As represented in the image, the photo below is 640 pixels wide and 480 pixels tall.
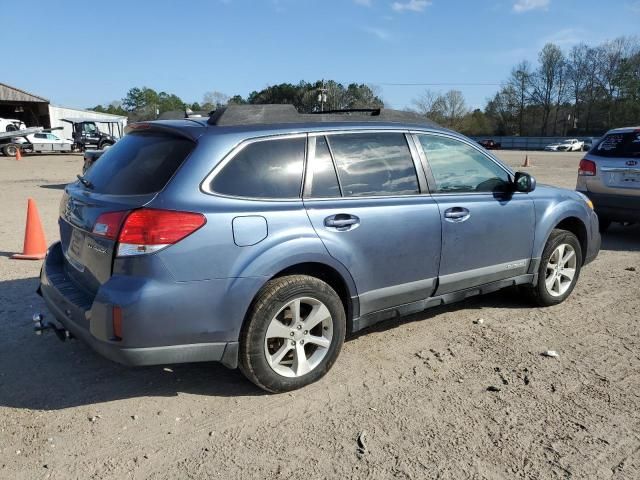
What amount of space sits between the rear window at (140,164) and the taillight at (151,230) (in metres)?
0.21

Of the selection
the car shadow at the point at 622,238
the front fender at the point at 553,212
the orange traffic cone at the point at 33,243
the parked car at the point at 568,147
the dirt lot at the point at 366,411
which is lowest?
the parked car at the point at 568,147

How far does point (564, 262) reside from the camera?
5.09m

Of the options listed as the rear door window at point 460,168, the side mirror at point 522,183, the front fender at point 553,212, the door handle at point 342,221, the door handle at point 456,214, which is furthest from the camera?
the front fender at point 553,212

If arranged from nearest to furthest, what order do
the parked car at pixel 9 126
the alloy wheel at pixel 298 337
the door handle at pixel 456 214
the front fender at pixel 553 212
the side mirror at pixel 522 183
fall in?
the alloy wheel at pixel 298 337, the door handle at pixel 456 214, the side mirror at pixel 522 183, the front fender at pixel 553 212, the parked car at pixel 9 126

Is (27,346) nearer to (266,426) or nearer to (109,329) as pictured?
(109,329)

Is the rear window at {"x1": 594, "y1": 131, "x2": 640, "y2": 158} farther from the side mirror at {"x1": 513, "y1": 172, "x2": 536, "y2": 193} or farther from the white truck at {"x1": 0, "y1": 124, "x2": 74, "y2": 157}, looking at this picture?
the white truck at {"x1": 0, "y1": 124, "x2": 74, "y2": 157}

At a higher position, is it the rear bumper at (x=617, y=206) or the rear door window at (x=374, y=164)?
the rear door window at (x=374, y=164)

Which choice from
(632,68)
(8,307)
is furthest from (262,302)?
(632,68)

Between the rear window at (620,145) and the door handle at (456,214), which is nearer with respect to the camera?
the door handle at (456,214)

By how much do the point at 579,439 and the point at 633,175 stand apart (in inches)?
234

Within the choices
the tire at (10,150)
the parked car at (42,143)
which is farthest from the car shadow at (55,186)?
the parked car at (42,143)

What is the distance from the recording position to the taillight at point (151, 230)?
9.35 ft

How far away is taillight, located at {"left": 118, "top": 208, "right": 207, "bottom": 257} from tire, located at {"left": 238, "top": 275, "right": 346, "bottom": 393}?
0.62 metres

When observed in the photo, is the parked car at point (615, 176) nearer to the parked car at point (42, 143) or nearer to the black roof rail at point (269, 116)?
the black roof rail at point (269, 116)
